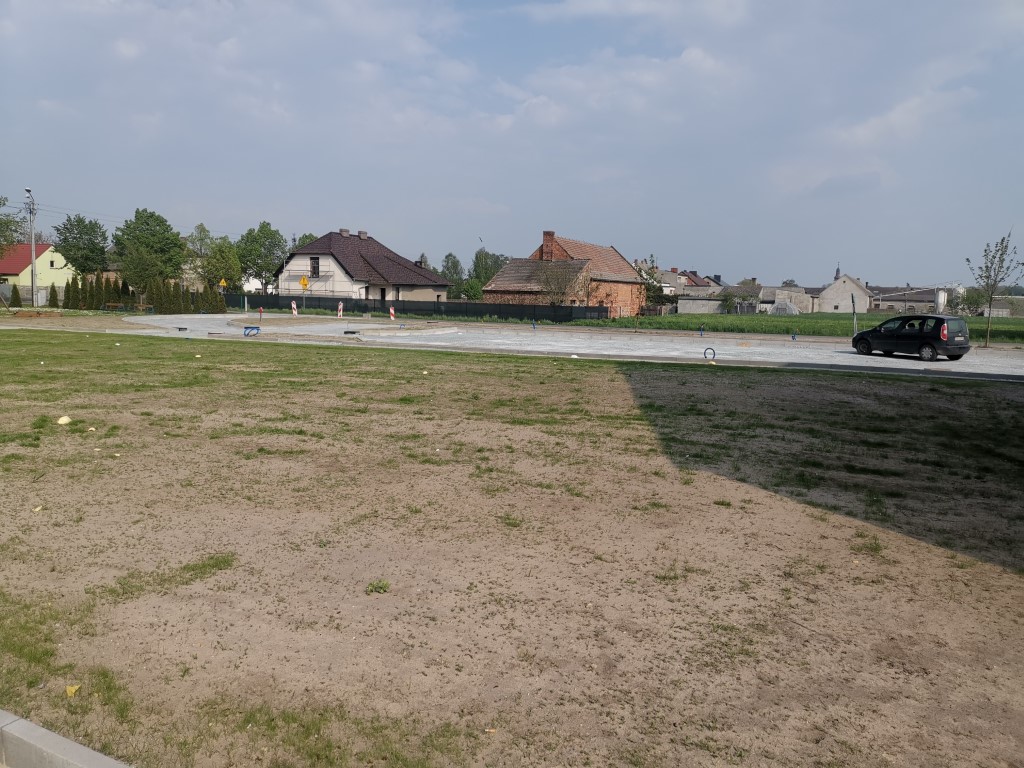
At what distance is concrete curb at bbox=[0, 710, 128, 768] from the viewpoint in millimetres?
3154

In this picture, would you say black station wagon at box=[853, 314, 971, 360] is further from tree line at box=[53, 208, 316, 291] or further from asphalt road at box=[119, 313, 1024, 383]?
tree line at box=[53, 208, 316, 291]

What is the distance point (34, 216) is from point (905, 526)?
6177 centimetres

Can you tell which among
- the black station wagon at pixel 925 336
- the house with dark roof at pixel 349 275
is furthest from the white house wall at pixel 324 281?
the black station wagon at pixel 925 336

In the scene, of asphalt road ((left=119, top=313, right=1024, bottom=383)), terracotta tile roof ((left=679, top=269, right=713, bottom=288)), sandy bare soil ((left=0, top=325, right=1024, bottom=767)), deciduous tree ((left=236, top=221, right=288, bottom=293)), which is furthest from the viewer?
terracotta tile roof ((left=679, top=269, right=713, bottom=288))

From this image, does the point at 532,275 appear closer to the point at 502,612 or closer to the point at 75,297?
the point at 75,297

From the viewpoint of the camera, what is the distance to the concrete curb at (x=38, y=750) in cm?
315

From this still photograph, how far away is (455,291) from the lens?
84688 millimetres

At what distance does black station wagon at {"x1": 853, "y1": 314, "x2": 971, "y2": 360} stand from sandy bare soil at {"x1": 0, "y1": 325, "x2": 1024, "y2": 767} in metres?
20.7

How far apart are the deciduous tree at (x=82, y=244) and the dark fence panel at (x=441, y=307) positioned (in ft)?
110

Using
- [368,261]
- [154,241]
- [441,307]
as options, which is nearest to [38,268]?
[154,241]

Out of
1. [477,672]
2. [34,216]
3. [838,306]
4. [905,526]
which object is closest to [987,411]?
[905,526]

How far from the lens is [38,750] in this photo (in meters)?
3.23

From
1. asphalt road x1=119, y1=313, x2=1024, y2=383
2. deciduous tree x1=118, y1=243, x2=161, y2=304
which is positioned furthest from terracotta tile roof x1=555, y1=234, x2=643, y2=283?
deciduous tree x1=118, y1=243, x2=161, y2=304

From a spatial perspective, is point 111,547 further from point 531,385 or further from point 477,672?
point 531,385
